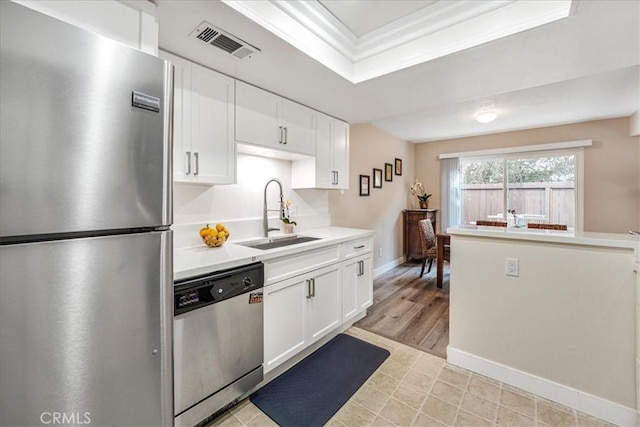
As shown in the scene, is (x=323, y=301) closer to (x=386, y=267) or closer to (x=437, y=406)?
(x=437, y=406)

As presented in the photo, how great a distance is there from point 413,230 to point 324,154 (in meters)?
3.09

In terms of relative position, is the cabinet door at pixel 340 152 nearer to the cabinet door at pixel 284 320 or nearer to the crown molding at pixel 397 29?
the crown molding at pixel 397 29

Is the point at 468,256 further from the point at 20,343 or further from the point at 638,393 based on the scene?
the point at 20,343

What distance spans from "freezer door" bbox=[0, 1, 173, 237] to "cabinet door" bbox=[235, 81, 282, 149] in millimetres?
1176

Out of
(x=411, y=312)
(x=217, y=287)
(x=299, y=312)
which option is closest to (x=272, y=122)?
(x=217, y=287)

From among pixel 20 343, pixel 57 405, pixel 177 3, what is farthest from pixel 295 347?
pixel 177 3

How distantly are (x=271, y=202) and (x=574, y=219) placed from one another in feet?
15.8

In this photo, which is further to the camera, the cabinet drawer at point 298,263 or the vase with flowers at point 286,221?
the vase with flowers at point 286,221

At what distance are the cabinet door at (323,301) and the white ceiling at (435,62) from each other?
1579mm

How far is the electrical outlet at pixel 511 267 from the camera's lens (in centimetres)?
194

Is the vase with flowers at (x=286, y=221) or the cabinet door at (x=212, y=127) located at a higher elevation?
the cabinet door at (x=212, y=127)

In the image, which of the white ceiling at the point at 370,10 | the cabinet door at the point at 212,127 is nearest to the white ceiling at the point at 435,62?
the white ceiling at the point at 370,10

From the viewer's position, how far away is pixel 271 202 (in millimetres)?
2773

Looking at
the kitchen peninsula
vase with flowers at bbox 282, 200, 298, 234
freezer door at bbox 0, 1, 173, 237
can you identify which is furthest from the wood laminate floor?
freezer door at bbox 0, 1, 173, 237
